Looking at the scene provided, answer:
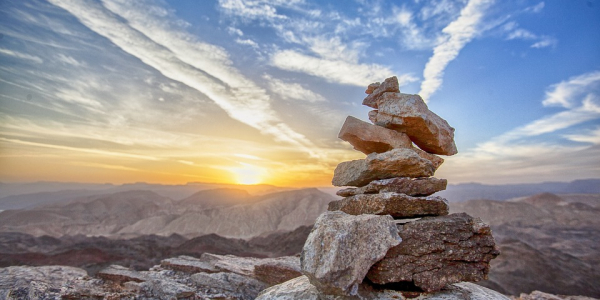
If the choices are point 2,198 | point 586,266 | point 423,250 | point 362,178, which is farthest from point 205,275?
point 2,198

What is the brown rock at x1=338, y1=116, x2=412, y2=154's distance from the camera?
30.0ft

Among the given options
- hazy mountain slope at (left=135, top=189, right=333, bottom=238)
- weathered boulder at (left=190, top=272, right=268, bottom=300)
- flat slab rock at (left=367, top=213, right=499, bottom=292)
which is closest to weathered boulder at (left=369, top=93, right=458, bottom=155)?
flat slab rock at (left=367, top=213, right=499, bottom=292)

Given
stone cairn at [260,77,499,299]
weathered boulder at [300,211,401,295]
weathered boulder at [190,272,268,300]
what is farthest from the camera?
weathered boulder at [190,272,268,300]

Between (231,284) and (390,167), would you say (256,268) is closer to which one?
(231,284)

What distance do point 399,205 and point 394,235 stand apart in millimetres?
1186

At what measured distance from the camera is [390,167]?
8.09 m

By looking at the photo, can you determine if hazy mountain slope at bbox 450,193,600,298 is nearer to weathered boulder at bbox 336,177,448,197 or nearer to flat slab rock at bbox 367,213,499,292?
flat slab rock at bbox 367,213,499,292

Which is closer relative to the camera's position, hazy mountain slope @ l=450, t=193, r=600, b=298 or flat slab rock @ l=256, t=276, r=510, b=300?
flat slab rock @ l=256, t=276, r=510, b=300

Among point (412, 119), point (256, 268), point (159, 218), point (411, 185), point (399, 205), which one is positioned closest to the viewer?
point (399, 205)

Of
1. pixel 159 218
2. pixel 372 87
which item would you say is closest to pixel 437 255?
pixel 372 87

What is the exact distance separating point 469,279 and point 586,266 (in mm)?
57711

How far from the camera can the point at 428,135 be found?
29.9ft

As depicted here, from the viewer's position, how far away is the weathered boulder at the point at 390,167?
7.90 m

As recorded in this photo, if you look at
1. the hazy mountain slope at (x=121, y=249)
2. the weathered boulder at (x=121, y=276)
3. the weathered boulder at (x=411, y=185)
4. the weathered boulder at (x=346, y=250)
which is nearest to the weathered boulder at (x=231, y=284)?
the weathered boulder at (x=121, y=276)
